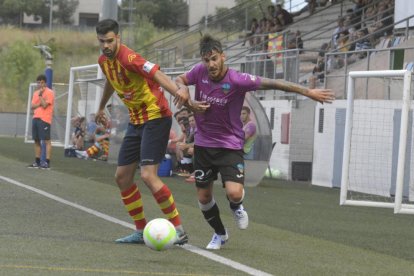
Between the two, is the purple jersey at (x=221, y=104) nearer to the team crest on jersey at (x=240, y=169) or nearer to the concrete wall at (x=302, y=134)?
the team crest on jersey at (x=240, y=169)

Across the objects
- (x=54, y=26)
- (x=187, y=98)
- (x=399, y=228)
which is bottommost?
(x=399, y=228)

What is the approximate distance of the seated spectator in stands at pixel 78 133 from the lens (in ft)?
98.3

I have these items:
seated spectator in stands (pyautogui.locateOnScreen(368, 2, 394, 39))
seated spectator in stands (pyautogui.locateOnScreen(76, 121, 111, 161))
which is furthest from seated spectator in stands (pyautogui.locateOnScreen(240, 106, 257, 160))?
seated spectator in stands (pyautogui.locateOnScreen(76, 121, 111, 161))

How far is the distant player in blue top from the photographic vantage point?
30.4ft

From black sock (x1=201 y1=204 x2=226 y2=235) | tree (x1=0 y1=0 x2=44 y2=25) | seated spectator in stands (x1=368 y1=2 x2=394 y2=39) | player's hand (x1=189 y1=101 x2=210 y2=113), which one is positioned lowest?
black sock (x1=201 y1=204 x2=226 y2=235)

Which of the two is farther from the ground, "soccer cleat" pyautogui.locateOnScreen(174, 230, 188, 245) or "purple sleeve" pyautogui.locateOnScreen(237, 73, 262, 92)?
"purple sleeve" pyautogui.locateOnScreen(237, 73, 262, 92)

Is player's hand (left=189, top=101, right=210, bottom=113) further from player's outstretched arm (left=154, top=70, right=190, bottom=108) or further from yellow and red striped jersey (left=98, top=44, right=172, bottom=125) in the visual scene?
yellow and red striped jersey (left=98, top=44, right=172, bottom=125)

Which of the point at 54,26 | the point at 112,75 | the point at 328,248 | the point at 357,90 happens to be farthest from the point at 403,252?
the point at 54,26

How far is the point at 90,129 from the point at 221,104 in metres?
21.2

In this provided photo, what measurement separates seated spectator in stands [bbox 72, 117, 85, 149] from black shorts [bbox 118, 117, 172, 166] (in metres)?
20.4

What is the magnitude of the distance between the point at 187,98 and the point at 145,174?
3.56 ft

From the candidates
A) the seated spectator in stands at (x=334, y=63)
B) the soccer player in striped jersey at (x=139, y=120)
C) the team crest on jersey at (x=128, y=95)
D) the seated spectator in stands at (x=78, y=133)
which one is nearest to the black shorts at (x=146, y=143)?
the soccer player in striped jersey at (x=139, y=120)

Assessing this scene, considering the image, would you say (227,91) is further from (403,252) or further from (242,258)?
(403,252)

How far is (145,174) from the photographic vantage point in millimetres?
9406
